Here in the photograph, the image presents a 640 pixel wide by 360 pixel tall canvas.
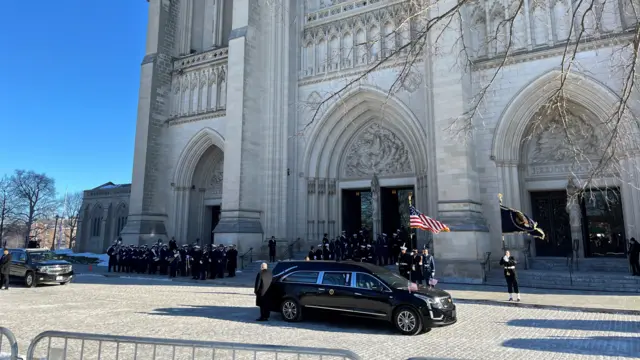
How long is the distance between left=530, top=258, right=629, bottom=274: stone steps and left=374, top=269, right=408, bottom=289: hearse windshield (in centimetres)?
1027

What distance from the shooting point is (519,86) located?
17.1 m

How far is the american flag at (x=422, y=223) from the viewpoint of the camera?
14.5 m

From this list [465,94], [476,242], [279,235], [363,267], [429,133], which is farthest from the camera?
[279,235]

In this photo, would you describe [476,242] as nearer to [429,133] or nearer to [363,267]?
[429,133]

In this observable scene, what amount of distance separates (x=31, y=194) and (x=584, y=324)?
60.4 meters

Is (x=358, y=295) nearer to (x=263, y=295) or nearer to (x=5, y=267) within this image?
(x=263, y=295)

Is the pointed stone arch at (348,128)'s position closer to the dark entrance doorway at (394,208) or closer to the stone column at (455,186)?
the dark entrance doorway at (394,208)

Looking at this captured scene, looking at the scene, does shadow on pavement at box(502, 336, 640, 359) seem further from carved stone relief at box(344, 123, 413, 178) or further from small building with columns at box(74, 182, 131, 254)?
small building with columns at box(74, 182, 131, 254)

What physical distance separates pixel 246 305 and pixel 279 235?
10.5 m

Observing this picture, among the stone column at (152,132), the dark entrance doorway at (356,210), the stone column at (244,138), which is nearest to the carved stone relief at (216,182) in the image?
the stone column at (152,132)

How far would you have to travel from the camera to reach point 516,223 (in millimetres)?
15367

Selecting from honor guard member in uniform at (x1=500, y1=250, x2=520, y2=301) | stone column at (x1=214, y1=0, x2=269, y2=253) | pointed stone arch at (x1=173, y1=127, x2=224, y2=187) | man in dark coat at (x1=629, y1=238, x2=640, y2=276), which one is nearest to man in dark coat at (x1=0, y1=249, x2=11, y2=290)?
stone column at (x1=214, y1=0, x2=269, y2=253)

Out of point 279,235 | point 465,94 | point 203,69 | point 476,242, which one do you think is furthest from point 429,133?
point 203,69

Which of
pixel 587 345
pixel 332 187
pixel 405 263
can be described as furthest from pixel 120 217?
pixel 587 345
